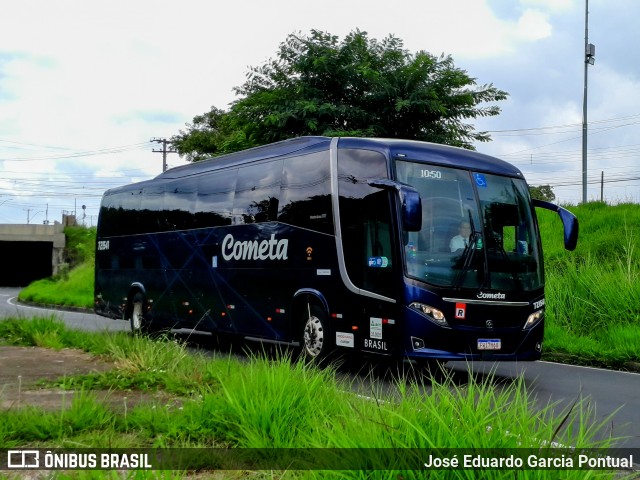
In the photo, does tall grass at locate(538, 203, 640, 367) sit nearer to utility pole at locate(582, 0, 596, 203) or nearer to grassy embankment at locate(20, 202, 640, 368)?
grassy embankment at locate(20, 202, 640, 368)

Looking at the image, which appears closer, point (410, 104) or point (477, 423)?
point (477, 423)

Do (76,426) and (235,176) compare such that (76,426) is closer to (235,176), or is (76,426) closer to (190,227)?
(235,176)

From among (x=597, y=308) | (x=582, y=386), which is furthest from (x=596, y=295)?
(x=582, y=386)

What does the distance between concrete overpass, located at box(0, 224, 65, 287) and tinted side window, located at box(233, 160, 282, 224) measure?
161ft

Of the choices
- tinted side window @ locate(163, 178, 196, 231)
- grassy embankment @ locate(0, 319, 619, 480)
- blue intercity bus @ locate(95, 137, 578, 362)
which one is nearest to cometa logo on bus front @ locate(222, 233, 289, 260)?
blue intercity bus @ locate(95, 137, 578, 362)

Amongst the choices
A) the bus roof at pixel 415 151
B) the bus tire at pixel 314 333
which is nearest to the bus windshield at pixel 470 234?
the bus roof at pixel 415 151

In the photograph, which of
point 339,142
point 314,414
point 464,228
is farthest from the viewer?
point 339,142

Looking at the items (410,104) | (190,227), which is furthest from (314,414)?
(410,104)

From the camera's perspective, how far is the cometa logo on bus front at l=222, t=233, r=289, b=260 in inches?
503

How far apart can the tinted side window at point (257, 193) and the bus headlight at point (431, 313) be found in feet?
11.7

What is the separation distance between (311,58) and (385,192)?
1370cm

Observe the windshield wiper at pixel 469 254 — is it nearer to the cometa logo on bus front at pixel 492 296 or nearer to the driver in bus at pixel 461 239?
the driver in bus at pixel 461 239

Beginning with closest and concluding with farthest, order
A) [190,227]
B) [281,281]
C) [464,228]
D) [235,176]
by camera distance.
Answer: [464,228] < [281,281] < [235,176] < [190,227]

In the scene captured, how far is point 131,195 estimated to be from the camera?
18625mm
